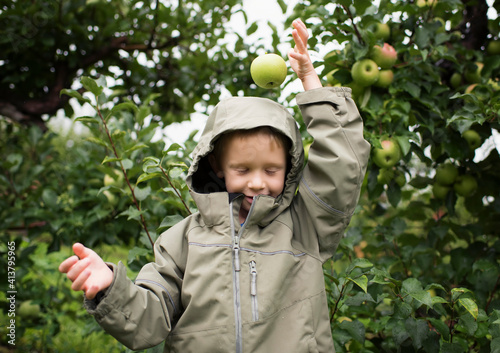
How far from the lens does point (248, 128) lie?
3.74 feet

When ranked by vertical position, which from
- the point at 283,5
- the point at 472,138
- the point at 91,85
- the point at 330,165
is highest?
the point at 283,5

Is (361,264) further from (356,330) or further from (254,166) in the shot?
(254,166)

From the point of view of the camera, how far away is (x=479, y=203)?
2.06 meters

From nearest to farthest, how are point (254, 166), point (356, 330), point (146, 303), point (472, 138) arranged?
point (146, 303)
point (254, 166)
point (356, 330)
point (472, 138)

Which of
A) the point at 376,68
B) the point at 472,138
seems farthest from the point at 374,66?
the point at 472,138

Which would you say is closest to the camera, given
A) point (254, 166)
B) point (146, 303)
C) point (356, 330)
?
point (146, 303)

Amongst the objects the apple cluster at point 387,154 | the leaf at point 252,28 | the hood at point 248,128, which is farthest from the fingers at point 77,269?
the leaf at point 252,28

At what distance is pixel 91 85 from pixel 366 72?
0.99 meters

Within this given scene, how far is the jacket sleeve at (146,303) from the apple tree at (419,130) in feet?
1.67

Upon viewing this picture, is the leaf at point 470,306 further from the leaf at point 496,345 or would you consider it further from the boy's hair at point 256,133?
the boy's hair at point 256,133

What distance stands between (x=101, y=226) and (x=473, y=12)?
6.78ft

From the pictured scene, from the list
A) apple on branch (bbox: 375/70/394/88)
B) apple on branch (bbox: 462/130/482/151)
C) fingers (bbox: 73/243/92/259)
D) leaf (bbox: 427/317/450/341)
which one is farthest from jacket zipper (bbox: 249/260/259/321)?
apple on branch (bbox: 462/130/482/151)

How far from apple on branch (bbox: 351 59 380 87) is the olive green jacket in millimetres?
508

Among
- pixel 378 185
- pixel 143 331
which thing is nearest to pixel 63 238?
pixel 143 331
